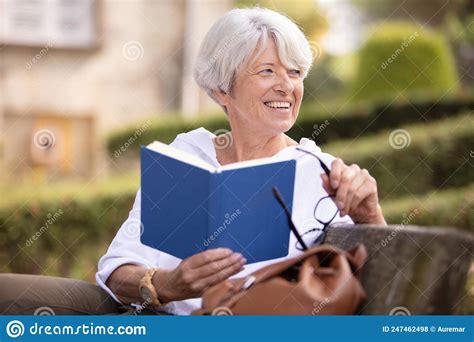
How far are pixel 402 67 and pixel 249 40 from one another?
8.12 meters

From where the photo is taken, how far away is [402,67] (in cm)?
1024

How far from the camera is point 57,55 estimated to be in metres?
10.8

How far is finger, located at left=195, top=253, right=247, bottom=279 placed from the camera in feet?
6.61

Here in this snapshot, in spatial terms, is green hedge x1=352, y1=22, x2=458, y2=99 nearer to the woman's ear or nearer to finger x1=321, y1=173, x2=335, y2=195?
the woman's ear

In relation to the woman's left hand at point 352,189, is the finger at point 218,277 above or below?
below

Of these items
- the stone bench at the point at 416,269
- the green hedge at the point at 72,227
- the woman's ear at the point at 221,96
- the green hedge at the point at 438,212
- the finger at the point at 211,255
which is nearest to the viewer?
the stone bench at the point at 416,269

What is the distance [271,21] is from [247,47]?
4.0 inches

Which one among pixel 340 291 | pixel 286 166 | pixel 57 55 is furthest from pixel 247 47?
pixel 57 55

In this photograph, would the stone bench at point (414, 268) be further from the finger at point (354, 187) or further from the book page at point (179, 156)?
the book page at point (179, 156)

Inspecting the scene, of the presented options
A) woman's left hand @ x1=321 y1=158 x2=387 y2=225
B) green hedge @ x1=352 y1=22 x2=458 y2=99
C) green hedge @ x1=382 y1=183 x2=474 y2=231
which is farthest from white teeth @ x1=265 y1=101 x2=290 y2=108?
green hedge @ x1=352 y1=22 x2=458 y2=99

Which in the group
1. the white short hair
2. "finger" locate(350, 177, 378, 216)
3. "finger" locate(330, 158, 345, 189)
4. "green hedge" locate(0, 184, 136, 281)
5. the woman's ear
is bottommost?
"green hedge" locate(0, 184, 136, 281)

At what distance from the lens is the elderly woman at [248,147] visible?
6.96ft

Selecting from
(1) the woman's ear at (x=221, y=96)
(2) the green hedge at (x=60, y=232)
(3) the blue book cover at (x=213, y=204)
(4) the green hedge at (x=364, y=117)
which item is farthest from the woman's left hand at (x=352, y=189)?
(4) the green hedge at (x=364, y=117)

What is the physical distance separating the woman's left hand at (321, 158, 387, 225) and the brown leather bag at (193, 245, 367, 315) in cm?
16
